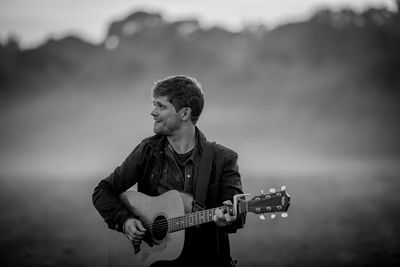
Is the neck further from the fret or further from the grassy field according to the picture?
the grassy field

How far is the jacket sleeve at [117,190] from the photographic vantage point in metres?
3.55

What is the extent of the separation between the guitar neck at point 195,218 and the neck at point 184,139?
0.53 meters

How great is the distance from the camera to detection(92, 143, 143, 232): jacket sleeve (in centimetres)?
355

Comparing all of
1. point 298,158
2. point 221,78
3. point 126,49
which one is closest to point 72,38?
point 126,49

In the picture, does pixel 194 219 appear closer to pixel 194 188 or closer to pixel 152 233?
pixel 194 188

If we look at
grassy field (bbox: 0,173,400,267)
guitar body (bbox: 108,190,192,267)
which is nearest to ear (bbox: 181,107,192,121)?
guitar body (bbox: 108,190,192,267)

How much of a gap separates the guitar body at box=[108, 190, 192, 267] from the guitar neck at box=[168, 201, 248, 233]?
1.4 inches

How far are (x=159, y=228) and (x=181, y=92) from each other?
97cm

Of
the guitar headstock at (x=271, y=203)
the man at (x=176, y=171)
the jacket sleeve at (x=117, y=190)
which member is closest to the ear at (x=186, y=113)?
the man at (x=176, y=171)

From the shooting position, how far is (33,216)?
1101cm

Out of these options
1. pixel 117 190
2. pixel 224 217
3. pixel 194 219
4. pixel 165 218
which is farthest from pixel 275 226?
pixel 224 217

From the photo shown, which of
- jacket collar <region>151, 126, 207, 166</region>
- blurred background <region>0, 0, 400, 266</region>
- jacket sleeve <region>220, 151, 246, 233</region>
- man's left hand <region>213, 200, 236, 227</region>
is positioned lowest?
man's left hand <region>213, 200, 236, 227</region>

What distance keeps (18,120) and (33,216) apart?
740 centimetres

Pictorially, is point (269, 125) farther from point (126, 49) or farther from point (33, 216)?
point (33, 216)
